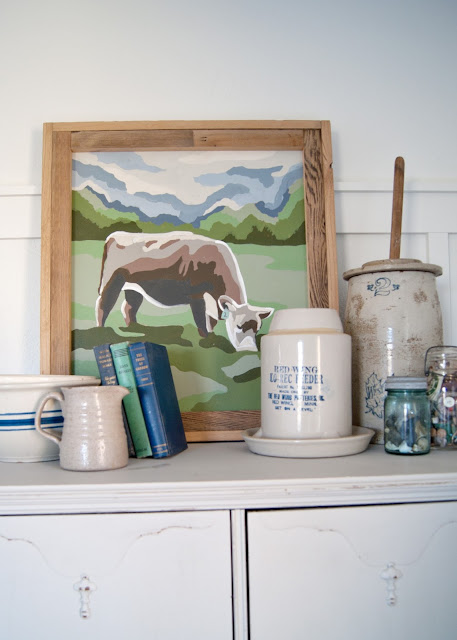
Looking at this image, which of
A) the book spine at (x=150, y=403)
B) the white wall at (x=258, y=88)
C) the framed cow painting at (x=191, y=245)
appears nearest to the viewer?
the book spine at (x=150, y=403)

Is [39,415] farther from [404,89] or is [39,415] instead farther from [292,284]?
[404,89]

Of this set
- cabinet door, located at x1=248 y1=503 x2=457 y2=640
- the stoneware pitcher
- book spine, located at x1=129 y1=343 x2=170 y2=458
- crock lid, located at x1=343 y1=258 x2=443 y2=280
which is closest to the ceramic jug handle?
the stoneware pitcher

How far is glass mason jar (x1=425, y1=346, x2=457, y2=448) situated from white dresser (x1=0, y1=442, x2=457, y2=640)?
0.74 ft

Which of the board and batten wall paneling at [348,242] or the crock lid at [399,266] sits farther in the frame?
the board and batten wall paneling at [348,242]

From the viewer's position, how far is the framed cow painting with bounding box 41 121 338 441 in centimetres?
116

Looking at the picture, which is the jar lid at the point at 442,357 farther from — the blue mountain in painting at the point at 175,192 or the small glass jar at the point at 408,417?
the blue mountain in painting at the point at 175,192

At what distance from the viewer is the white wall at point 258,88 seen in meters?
1.27

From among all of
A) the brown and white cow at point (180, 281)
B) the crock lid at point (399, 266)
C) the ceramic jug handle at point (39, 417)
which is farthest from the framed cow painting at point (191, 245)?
the ceramic jug handle at point (39, 417)

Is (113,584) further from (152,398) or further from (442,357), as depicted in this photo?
(442,357)

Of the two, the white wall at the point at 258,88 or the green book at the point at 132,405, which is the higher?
the white wall at the point at 258,88

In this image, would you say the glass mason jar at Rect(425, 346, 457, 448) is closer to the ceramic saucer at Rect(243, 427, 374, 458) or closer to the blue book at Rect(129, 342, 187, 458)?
the ceramic saucer at Rect(243, 427, 374, 458)

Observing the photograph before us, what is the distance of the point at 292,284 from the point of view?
1201 mm

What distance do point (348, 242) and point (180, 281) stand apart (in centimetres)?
41

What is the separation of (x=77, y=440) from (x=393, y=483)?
48cm
